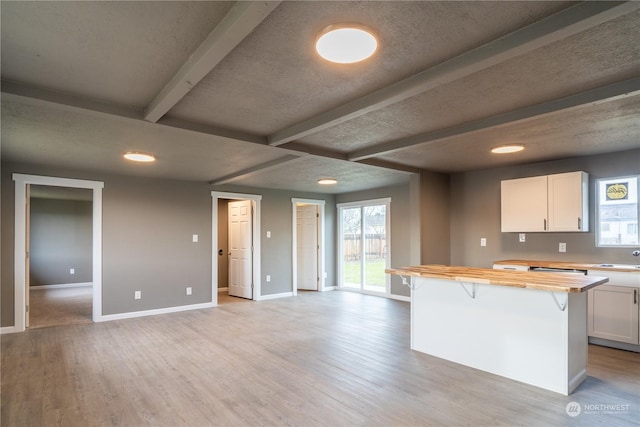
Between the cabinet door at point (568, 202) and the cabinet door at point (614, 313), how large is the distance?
0.81 m

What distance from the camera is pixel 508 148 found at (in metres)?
3.98

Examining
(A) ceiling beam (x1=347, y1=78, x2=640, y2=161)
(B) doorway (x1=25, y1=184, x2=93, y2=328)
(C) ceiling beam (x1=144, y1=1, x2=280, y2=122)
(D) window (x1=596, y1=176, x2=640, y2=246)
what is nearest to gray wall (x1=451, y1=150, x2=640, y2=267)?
(D) window (x1=596, y1=176, x2=640, y2=246)

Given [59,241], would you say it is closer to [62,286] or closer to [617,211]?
[62,286]

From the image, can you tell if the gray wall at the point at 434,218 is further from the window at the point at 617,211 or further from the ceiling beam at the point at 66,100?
the ceiling beam at the point at 66,100

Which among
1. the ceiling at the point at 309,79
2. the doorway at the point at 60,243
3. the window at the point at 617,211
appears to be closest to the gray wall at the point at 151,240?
the ceiling at the point at 309,79

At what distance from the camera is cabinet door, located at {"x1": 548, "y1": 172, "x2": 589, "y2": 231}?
14.0ft

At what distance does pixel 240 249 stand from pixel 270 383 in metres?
4.57

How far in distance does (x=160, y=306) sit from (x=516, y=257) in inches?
224

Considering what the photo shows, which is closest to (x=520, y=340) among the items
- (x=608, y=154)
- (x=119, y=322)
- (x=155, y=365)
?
(x=608, y=154)

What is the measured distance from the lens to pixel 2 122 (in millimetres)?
3033

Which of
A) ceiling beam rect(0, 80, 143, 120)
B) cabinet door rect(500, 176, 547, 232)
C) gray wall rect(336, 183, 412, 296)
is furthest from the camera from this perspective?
gray wall rect(336, 183, 412, 296)

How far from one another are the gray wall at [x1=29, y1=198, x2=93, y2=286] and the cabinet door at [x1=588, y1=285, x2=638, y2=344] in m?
10.7

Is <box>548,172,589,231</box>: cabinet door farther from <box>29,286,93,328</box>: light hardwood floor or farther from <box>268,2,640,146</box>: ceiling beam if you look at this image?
<box>29,286,93,328</box>: light hardwood floor

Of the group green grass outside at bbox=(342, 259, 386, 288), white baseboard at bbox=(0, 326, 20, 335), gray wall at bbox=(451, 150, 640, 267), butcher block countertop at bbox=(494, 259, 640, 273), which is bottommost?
white baseboard at bbox=(0, 326, 20, 335)
